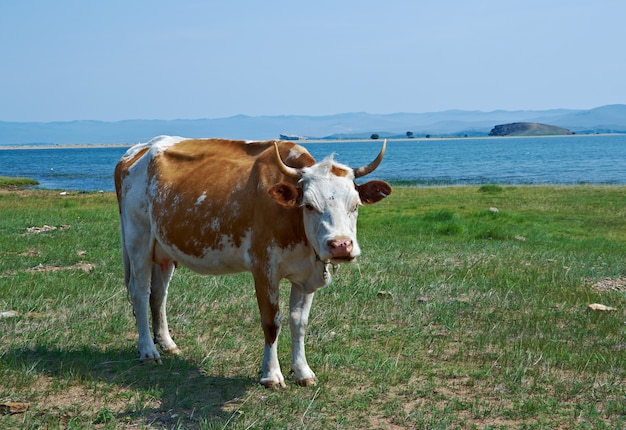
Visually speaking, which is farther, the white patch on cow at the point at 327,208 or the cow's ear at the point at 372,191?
the cow's ear at the point at 372,191

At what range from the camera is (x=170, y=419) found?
633 centimetres

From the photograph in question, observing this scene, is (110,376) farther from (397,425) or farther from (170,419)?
(397,425)

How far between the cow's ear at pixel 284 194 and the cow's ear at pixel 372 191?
731mm

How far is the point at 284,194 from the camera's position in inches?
269

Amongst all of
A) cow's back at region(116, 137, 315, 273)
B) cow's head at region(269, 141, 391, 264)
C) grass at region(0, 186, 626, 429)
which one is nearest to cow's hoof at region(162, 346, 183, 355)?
grass at region(0, 186, 626, 429)

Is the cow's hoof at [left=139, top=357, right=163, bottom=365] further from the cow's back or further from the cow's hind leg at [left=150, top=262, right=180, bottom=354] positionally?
the cow's back

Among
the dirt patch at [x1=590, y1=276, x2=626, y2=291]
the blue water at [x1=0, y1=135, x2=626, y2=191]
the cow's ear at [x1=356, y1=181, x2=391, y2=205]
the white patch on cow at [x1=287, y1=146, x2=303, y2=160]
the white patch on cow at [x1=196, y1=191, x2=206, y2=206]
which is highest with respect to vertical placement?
the white patch on cow at [x1=287, y1=146, x2=303, y2=160]

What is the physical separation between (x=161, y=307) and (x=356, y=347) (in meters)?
2.32

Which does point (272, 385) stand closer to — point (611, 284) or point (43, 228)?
point (611, 284)

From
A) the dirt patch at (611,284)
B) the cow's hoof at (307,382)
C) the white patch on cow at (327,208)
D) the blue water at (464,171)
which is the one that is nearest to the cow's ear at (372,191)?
the white patch on cow at (327,208)

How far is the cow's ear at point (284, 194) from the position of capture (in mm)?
6789

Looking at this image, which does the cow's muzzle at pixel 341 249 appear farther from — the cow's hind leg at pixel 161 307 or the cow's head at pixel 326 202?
the cow's hind leg at pixel 161 307

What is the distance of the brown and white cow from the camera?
686cm

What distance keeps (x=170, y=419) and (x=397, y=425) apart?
1.93m
